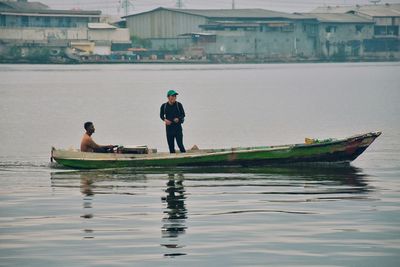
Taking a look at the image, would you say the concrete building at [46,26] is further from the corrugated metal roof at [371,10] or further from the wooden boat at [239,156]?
the wooden boat at [239,156]

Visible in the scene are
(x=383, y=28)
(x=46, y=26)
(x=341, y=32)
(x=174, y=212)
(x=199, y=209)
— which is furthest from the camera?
(x=383, y=28)

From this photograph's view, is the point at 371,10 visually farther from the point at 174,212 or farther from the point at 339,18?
the point at 174,212

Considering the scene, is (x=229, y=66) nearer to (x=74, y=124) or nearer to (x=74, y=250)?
(x=74, y=124)

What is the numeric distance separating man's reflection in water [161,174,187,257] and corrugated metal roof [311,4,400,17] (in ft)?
432

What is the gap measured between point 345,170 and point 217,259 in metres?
10.8

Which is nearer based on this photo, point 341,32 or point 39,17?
point 39,17

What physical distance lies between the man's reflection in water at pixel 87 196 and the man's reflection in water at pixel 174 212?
3.71ft

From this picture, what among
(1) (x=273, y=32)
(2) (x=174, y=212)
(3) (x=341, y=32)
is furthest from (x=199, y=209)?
(3) (x=341, y=32)

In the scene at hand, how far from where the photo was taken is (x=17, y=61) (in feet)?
448

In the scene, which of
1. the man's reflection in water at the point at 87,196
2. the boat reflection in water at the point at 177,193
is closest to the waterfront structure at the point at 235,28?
the boat reflection in water at the point at 177,193

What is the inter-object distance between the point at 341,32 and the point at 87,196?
129 meters

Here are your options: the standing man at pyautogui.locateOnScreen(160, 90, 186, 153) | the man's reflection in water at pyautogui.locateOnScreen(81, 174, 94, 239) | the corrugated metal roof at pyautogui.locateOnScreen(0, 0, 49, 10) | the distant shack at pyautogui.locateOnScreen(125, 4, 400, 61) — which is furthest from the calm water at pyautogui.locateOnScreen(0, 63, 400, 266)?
the distant shack at pyautogui.locateOnScreen(125, 4, 400, 61)

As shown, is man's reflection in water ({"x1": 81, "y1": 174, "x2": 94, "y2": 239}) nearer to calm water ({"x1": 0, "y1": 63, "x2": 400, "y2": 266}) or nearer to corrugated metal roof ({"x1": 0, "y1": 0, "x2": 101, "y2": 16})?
calm water ({"x1": 0, "y1": 63, "x2": 400, "y2": 266})

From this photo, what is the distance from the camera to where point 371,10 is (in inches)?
6161
